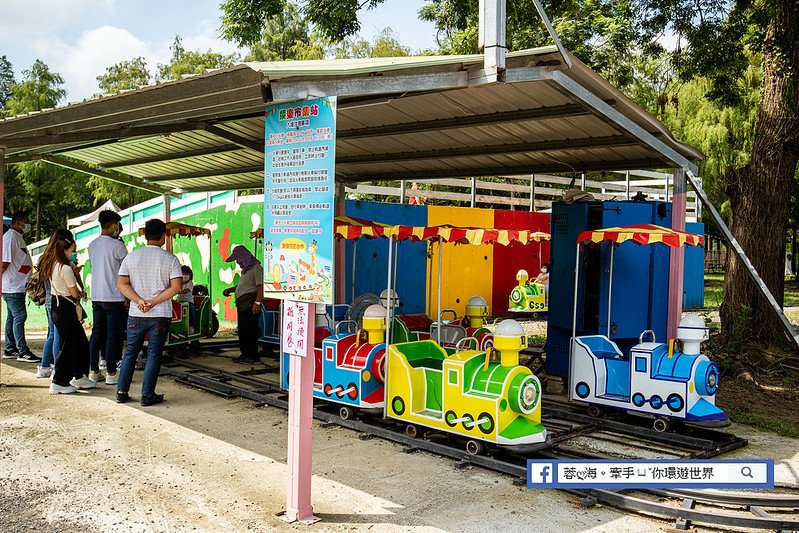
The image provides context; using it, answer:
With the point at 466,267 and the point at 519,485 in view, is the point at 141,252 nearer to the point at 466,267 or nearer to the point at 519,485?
the point at 519,485

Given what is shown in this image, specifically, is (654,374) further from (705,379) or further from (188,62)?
(188,62)

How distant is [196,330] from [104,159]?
335 centimetres

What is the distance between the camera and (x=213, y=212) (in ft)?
55.6

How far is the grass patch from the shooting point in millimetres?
7871

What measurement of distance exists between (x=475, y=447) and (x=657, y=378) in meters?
2.15

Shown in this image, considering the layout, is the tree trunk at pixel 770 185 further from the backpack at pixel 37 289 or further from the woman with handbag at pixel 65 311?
the backpack at pixel 37 289

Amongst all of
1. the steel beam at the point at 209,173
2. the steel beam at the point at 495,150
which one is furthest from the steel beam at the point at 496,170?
the steel beam at the point at 209,173

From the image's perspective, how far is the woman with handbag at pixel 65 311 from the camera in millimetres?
8367

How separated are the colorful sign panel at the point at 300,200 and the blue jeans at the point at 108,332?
4.06 metres

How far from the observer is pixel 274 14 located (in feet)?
47.6

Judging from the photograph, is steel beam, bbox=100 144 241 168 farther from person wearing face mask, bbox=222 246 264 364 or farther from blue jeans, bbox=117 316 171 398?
blue jeans, bbox=117 316 171 398

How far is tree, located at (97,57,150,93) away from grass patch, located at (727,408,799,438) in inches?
1241

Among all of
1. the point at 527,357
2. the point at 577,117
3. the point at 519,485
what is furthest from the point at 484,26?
the point at 527,357
